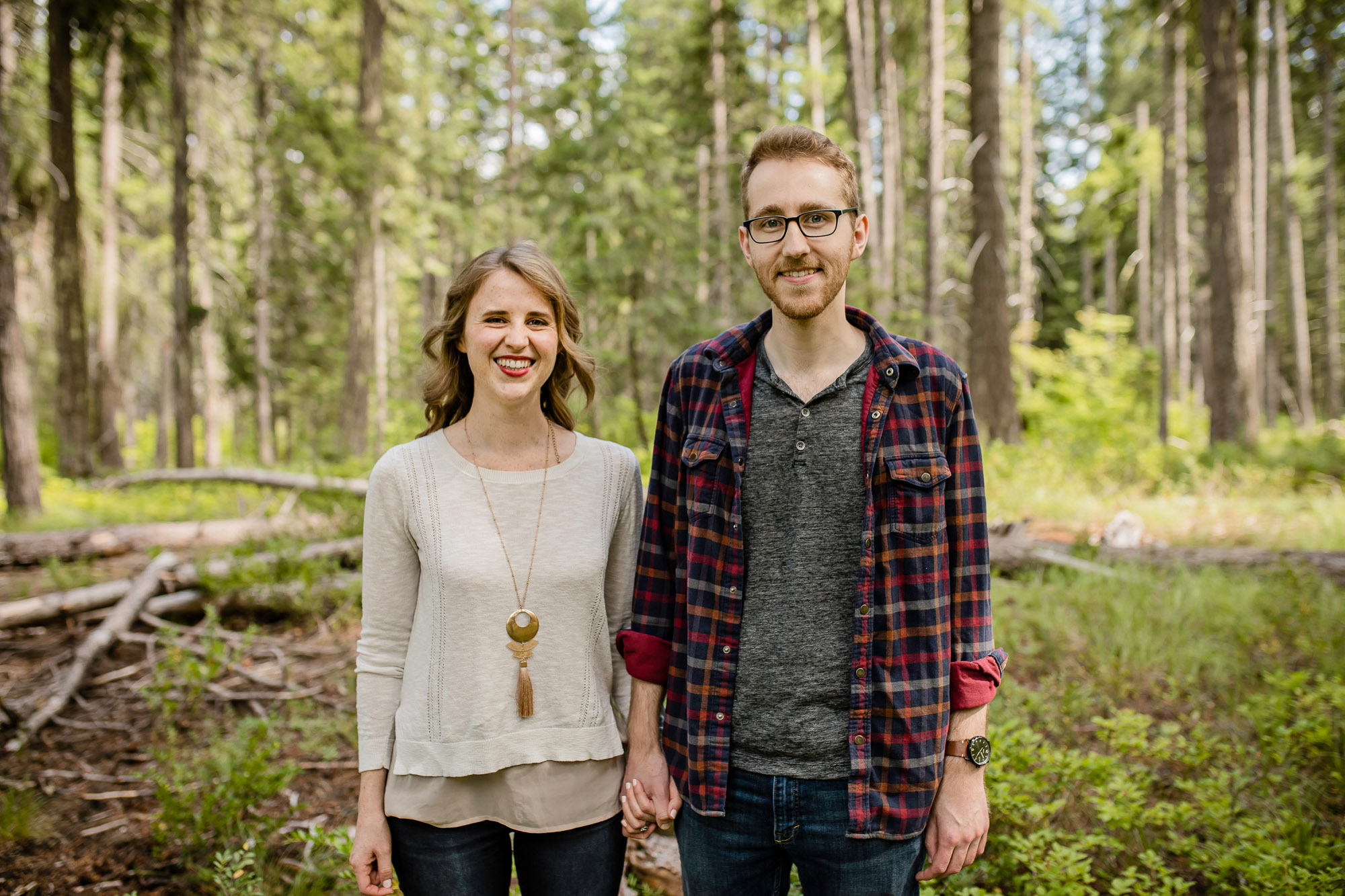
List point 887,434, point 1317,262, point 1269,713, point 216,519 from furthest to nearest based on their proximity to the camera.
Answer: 1. point 1317,262
2. point 216,519
3. point 1269,713
4. point 887,434

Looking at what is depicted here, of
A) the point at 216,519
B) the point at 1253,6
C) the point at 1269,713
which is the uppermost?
the point at 1253,6

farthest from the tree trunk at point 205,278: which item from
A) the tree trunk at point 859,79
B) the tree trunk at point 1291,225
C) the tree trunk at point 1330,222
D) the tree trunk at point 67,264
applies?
the tree trunk at point 1330,222

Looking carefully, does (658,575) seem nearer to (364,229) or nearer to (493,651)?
(493,651)

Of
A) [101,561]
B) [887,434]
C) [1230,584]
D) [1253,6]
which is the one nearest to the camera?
[887,434]

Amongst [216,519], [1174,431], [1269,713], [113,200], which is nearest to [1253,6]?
[1174,431]

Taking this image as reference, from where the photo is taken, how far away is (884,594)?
5.70ft

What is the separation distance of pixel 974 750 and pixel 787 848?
48 cm

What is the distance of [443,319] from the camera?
2.15 meters

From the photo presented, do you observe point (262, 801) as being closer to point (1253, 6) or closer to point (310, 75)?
point (310, 75)

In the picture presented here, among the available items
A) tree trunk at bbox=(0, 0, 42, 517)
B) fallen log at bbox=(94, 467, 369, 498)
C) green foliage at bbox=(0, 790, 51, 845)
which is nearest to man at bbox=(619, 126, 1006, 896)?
green foliage at bbox=(0, 790, 51, 845)

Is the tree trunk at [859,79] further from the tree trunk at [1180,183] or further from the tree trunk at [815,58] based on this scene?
the tree trunk at [1180,183]

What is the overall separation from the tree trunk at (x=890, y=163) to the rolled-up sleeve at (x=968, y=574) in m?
12.6

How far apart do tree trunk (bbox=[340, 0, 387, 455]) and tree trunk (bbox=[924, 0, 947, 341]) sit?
9.05 meters

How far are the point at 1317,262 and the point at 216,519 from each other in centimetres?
3610
